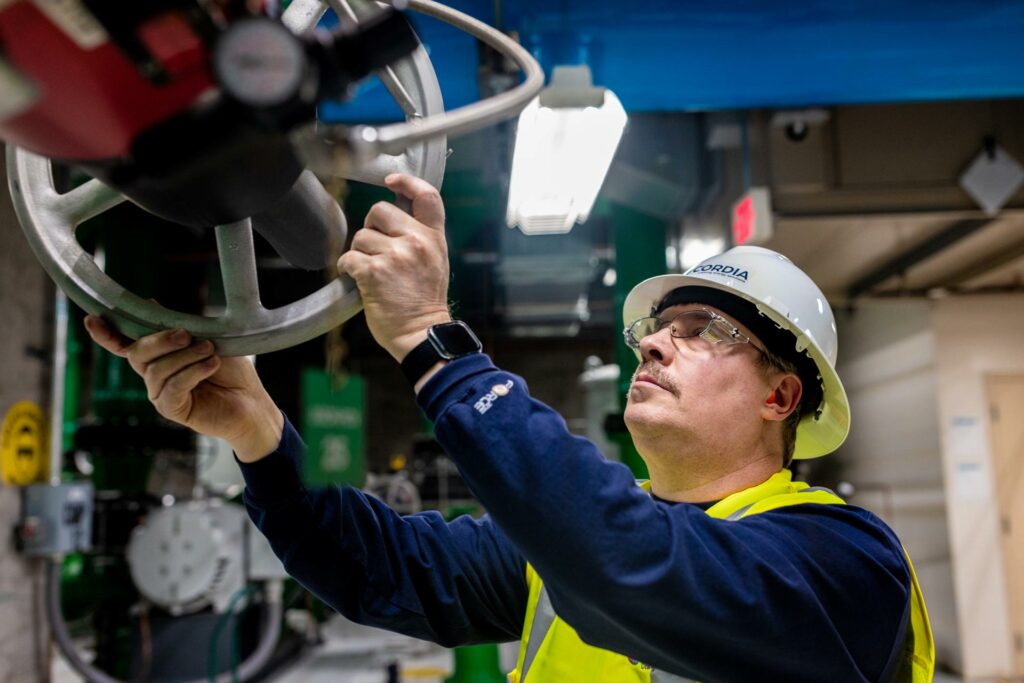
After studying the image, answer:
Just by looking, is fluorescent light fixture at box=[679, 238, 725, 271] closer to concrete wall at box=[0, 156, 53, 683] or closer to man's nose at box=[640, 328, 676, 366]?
man's nose at box=[640, 328, 676, 366]

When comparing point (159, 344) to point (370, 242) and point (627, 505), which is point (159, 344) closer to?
point (370, 242)

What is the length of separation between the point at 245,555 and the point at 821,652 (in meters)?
4.17

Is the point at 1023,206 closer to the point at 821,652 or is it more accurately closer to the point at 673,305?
the point at 673,305

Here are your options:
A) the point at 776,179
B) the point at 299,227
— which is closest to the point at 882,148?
the point at 776,179

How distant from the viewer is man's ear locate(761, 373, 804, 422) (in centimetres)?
138

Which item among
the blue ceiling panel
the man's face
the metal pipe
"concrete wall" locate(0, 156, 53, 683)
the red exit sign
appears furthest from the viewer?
the metal pipe

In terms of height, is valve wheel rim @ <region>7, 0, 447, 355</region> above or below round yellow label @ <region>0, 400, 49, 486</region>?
above

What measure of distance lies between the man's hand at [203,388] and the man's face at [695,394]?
563 mm

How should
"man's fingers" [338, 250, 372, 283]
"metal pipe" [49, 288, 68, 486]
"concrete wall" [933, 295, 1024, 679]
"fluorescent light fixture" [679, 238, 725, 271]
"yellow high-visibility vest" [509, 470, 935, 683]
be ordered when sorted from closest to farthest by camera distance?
"man's fingers" [338, 250, 372, 283], "yellow high-visibility vest" [509, 470, 935, 683], "fluorescent light fixture" [679, 238, 725, 271], "metal pipe" [49, 288, 68, 486], "concrete wall" [933, 295, 1024, 679]

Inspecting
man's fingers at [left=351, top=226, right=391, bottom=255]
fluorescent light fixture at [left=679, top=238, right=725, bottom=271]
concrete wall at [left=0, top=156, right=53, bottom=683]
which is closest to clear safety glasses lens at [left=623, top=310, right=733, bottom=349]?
man's fingers at [left=351, top=226, right=391, bottom=255]

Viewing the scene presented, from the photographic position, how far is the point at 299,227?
75 cm

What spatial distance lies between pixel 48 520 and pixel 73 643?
2.39ft

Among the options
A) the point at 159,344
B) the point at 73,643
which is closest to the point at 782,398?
the point at 159,344

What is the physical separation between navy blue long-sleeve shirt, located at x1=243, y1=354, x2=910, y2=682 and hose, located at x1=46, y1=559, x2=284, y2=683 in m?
3.25
